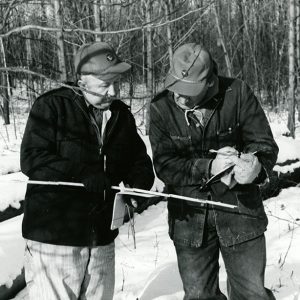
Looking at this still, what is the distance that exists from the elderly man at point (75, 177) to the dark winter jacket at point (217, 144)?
0.20 m

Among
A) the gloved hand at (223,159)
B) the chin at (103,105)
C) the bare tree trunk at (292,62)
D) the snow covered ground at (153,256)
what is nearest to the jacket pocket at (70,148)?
the chin at (103,105)

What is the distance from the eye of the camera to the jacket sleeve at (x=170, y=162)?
219cm

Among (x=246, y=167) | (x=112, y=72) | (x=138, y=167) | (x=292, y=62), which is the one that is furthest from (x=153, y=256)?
(x=292, y=62)

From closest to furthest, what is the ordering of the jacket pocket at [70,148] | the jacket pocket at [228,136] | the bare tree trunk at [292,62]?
1. the jacket pocket at [70,148]
2. the jacket pocket at [228,136]
3. the bare tree trunk at [292,62]

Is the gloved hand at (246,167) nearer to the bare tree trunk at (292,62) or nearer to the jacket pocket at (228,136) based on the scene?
the jacket pocket at (228,136)

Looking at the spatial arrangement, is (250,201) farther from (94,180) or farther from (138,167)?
(94,180)

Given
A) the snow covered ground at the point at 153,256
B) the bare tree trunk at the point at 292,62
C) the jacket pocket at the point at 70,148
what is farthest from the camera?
the bare tree trunk at the point at 292,62

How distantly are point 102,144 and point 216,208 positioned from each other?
2.26ft

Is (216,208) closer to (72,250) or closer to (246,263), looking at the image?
(246,263)

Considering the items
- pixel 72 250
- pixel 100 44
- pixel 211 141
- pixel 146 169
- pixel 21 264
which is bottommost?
pixel 21 264

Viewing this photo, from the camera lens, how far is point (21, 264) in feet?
11.7

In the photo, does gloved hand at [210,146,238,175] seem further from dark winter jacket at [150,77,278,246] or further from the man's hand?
the man's hand

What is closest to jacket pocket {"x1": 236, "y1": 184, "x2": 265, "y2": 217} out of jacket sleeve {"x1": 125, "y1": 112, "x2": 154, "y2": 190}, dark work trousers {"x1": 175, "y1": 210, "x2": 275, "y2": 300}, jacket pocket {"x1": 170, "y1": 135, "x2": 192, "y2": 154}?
dark work trousers {"x1": 175, "y1": 210, "x2": 275, "y2": 300}

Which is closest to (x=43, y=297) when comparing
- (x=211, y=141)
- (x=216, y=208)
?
(x=216, y=208)
